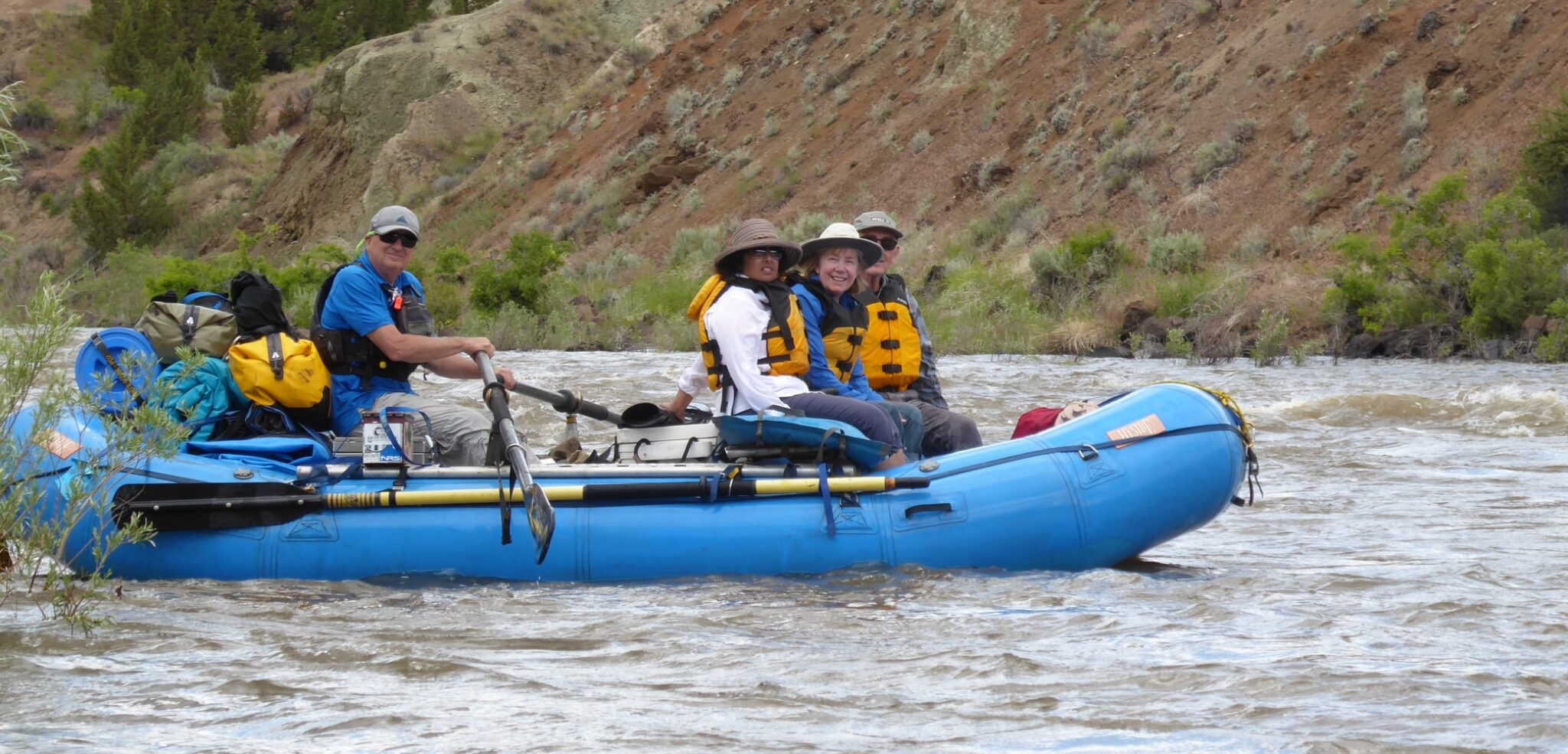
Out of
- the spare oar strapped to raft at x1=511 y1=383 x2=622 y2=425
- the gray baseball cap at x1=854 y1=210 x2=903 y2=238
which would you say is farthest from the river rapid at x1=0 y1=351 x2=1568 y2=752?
the gray baseball cap at x1=854 y1=210 x2=903 y2=238

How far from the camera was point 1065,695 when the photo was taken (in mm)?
4629

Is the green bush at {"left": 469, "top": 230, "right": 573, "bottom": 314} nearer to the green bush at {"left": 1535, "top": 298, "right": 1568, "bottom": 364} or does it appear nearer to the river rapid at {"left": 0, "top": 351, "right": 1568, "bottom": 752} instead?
the green bush at {"left": 1535, "top": 298, "right": 1568, "bottom": 364}

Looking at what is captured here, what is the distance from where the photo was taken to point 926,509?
641cm

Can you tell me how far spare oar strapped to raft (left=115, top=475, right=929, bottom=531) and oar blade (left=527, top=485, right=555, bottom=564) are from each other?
0.26 meters

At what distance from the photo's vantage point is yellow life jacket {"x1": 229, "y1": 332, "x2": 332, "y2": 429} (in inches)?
263

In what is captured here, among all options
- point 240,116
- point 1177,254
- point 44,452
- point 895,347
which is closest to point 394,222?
point 44,452

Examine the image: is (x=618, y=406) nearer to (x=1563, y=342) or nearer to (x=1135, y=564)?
(x=1135, y=564)

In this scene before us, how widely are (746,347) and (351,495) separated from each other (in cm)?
162

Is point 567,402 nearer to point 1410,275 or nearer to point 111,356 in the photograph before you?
point 111,356

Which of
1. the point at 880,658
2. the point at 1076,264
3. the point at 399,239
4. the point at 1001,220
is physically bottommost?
the point at 880,658

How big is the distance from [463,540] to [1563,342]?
12389mm

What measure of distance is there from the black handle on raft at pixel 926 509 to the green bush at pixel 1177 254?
51.0 feet

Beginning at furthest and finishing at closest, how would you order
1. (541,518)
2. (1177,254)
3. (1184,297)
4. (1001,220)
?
(1001,220), (1177,254), (1184,297), (541,518)

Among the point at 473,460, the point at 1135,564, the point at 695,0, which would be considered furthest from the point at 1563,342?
the point at 695,0
